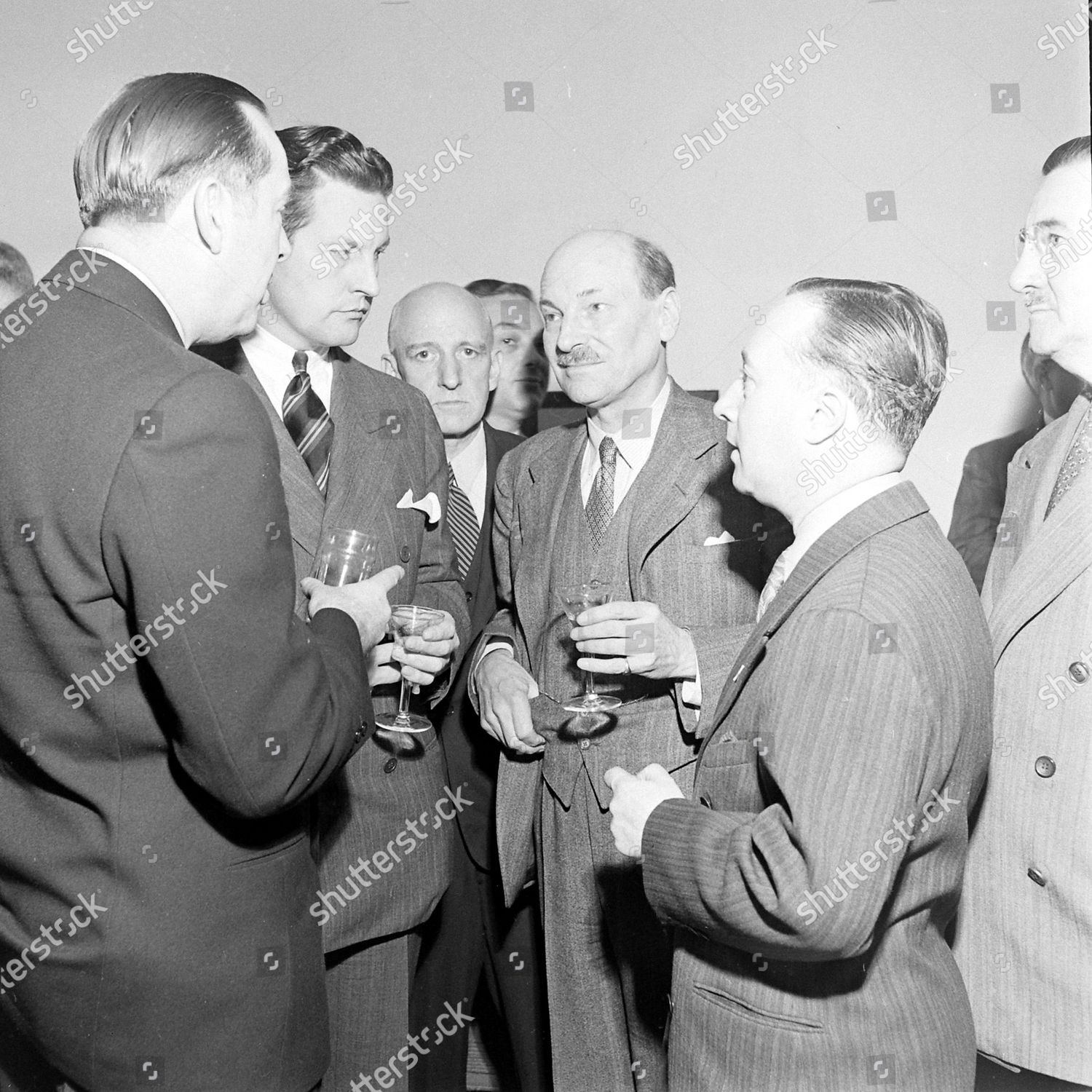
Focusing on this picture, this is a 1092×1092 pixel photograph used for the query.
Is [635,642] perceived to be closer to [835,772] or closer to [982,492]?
[835,772]

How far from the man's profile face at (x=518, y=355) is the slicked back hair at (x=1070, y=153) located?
1.84 m

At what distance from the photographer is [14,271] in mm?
2965

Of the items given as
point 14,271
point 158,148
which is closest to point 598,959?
point 158,148

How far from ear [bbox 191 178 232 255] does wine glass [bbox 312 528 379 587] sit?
1.64ft

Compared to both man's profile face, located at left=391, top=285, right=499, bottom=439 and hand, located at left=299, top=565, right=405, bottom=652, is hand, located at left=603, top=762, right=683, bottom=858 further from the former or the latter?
man's profile face, located at left=391, top=285, right=499, bottom=439

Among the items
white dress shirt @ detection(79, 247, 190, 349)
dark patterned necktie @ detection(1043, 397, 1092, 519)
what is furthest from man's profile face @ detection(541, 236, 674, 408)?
white dress shirt @ detection(79, 247, 190, 349)

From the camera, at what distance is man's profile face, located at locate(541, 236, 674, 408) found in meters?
2.41

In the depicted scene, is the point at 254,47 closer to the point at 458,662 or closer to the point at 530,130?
the point at 530,130

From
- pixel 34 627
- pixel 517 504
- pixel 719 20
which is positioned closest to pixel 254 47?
pixel 719 20

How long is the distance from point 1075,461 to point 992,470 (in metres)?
1.86

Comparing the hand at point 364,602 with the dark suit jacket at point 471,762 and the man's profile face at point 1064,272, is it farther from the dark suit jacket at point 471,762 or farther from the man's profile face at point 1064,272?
the man's profile face at point 1064,272

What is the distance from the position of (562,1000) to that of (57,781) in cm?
128

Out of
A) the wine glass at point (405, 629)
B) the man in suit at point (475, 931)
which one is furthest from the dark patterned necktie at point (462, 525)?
the wine glass at point (405, 629)

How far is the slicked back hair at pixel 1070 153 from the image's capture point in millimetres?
1846
